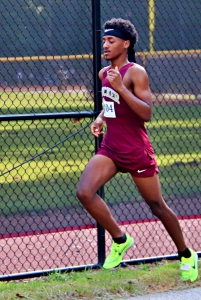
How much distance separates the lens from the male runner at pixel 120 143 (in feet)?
17.4

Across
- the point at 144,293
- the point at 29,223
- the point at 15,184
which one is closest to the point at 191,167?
the point at 15,184

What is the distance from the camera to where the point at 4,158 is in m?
13.5

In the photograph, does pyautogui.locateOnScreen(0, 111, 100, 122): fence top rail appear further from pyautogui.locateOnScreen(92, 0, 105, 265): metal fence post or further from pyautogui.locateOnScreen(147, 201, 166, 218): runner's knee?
pyautogui.locateOnScreen(147, 201, 166, 218): runner's knee

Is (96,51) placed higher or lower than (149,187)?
higher

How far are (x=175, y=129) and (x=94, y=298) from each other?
35.2ft

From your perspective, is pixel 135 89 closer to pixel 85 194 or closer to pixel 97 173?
pixel 97 173

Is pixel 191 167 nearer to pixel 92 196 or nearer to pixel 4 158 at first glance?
pixel 4 158

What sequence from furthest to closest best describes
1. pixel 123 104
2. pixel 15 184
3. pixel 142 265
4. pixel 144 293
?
1. pixel 15 184
2. pixel 142 265
3. pixel 144 293
4. pixel 123 104

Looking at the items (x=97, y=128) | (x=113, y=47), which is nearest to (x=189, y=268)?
(x=97, y=128)

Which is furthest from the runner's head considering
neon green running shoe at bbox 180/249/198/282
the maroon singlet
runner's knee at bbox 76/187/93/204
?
neon green running shoe at bbox 180/249/198/282

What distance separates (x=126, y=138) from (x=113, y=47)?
2.28 feet

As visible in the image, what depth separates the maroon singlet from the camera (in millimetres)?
5336

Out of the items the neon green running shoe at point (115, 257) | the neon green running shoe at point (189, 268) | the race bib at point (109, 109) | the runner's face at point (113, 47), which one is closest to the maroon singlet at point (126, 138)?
the race bib at point (109, 109)

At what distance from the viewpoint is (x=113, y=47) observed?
5406 millimetres
